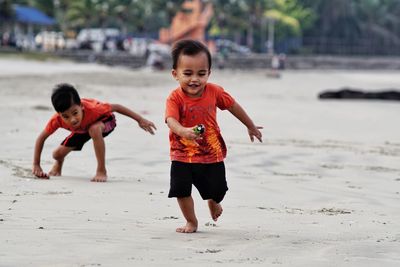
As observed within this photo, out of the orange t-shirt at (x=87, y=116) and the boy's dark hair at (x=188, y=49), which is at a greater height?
the boy's dark hair at (x=188, y=49)

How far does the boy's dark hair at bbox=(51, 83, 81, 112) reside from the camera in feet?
25.0

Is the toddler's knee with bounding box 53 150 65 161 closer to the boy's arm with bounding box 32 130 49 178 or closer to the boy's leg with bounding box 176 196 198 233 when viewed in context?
the boy's arm with bounding box 32 130 49 178

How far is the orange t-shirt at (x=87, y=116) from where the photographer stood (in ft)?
26.2

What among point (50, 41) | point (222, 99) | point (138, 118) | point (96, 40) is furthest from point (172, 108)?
point (96, 40)

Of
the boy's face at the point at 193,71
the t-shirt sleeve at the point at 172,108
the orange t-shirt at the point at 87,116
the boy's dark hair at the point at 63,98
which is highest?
the boy's face at the point at 193,71

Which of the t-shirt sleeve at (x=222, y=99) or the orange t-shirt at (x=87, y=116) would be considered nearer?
the t-shirt sleeve at (x=222, y=99)

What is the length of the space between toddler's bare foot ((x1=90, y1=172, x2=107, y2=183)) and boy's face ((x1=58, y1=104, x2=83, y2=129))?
44cm

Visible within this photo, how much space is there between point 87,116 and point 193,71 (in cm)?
267

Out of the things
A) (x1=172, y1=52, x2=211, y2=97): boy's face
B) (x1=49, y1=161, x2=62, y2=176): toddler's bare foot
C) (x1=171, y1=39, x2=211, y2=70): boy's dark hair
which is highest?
(x1=171, y1=39, x2=211, y2=70): boy's dark hair

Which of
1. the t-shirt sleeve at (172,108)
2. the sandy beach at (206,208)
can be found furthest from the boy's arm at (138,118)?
the t-shirt sleeve at (172,108)

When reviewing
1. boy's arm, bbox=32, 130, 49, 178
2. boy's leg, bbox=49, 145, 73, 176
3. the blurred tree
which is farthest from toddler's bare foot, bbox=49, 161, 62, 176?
the blurred tree

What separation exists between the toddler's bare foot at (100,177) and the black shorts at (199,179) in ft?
6.96

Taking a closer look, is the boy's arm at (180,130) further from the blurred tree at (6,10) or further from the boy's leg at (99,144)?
the blurred tree at (6,10)

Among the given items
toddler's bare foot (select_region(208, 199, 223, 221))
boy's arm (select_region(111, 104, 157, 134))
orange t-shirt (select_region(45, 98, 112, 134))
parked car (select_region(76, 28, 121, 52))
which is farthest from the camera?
parked car (select_region(76, 28, 121, 52))
